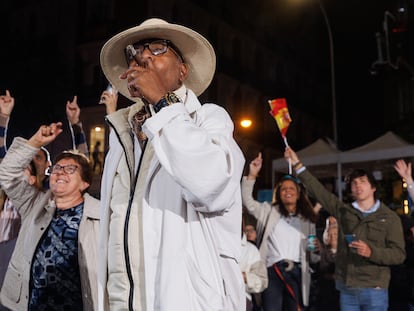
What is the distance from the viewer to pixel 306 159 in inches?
565

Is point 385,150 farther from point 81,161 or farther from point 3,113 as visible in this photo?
point 81,161

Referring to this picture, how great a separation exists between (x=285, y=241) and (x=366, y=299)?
1352 mm

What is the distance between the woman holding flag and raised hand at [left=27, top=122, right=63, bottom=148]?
333cm

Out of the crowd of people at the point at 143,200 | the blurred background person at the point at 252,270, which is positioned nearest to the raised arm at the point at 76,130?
the crowd of people at the point at 143,200

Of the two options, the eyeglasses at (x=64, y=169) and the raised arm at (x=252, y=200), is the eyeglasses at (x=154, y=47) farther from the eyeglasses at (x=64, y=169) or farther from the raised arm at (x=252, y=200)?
the raised arm at (x=252, y=200)

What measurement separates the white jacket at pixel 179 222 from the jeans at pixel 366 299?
3.87 m

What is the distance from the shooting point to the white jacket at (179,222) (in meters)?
1.61

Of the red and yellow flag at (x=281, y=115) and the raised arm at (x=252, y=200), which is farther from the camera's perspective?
the red and yellow flag at (x=281, y=115)

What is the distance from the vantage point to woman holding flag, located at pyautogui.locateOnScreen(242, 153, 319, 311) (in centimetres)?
630

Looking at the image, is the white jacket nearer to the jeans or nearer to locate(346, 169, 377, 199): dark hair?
the jeans

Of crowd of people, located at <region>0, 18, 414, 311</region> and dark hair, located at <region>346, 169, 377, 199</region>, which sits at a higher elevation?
dark hair, located at <region>346, 169, 377, 199</region>

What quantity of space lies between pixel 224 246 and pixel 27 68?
2393 centimetres

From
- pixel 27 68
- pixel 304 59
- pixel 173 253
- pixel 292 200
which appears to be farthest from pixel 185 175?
pixel 304 59

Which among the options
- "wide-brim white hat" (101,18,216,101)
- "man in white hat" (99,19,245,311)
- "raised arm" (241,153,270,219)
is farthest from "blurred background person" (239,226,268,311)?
"man in white hat" (99,19,245,311)
